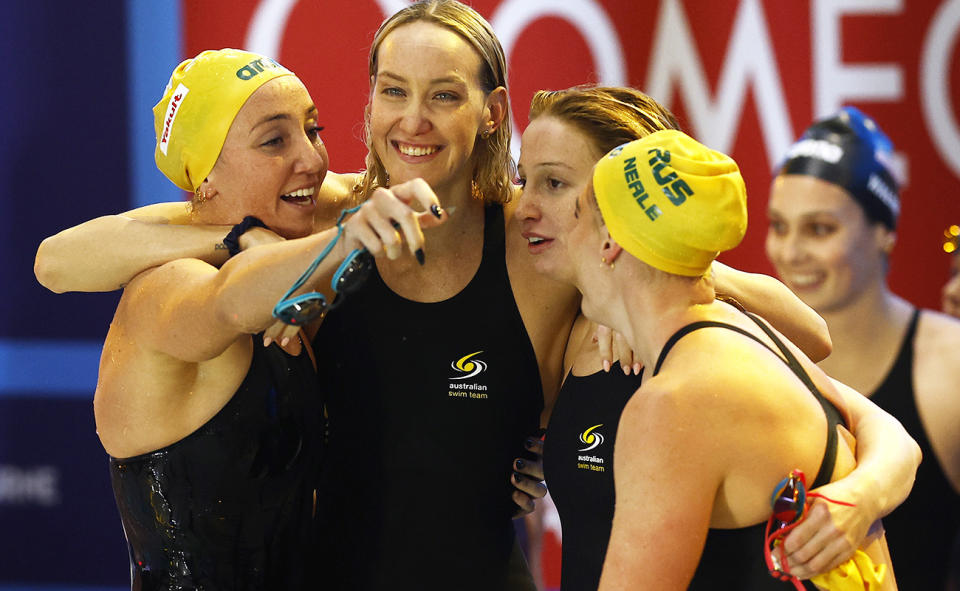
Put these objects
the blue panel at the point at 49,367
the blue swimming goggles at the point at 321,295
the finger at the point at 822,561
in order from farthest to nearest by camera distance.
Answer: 1. the blue panel at the point at 49,367
2. the blue swimming goggles at the point at 321,295
3. the finger at the point at 822,561

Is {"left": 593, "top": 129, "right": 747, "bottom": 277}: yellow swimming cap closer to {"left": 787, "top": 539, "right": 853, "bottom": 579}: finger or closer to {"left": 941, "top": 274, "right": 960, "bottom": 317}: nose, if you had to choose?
{"left": 787, "top": 539, "right": 853, "bottom": 579}: finger

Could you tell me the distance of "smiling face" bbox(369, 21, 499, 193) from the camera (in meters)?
2.64

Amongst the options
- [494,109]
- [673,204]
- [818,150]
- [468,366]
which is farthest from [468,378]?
[818,150]

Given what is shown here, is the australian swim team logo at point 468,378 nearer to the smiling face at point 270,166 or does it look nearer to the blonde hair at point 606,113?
the smiling face at point 270,166

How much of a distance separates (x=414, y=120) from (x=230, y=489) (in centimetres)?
96

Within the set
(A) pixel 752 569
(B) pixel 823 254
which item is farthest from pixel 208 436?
(B) pixel 823 254

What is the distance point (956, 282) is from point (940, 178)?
662 mm

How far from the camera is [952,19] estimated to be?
4.60 metres

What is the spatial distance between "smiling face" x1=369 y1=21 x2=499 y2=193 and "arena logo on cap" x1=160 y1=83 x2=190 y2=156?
0.46 meters

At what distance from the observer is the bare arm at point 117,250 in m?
2.40


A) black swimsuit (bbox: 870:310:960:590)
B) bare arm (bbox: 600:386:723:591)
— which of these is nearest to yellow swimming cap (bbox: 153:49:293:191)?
bare arm (bbox: 600:386:723:591)

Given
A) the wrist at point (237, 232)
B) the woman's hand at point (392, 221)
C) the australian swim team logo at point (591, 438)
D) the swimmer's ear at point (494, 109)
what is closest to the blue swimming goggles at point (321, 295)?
the woman's hand at point (392, 221)

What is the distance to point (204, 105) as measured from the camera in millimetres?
2520

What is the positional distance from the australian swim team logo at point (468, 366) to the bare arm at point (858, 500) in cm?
91
